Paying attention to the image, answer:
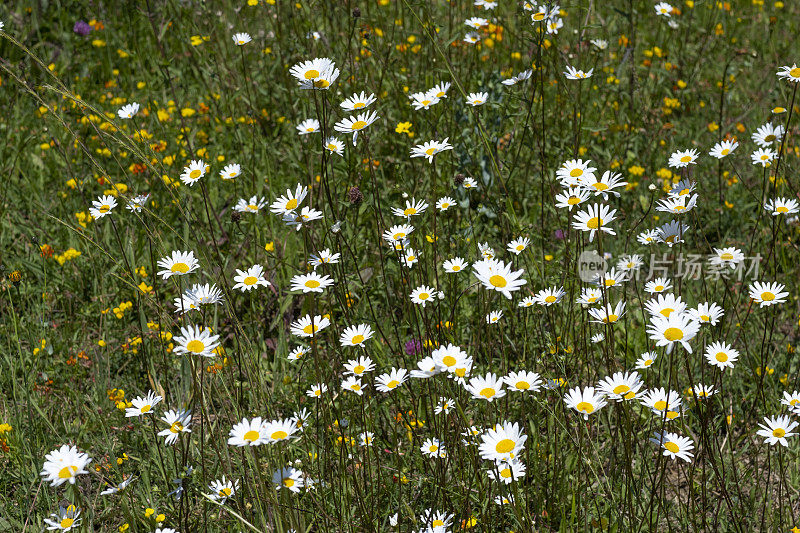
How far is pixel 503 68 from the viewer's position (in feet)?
15.8

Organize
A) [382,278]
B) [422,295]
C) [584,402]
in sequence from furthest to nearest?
[382,278] < [422,295] < [584,402]

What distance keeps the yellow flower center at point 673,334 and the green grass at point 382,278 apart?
122 millimetres

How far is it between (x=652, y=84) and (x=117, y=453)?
4031 mm

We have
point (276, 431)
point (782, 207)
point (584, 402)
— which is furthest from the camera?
point (782, 207)

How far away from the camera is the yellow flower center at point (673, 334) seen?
1633mm

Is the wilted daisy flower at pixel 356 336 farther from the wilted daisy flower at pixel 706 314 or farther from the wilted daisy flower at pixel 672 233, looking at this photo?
the wilted daisy flower at pixel 672 233

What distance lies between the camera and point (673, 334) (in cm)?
165

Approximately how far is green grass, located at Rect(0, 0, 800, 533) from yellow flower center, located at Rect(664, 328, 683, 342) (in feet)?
0.40

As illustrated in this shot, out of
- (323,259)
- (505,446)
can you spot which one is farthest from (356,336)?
(505,446)

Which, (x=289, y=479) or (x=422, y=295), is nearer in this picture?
(x=289, y=479)

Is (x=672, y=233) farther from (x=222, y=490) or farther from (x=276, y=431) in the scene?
(x=222, y=490)

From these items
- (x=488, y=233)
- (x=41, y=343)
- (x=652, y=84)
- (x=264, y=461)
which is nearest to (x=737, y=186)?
(x=652, y=84)

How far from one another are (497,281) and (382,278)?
149 cm

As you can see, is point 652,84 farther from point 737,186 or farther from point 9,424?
point 9,424
